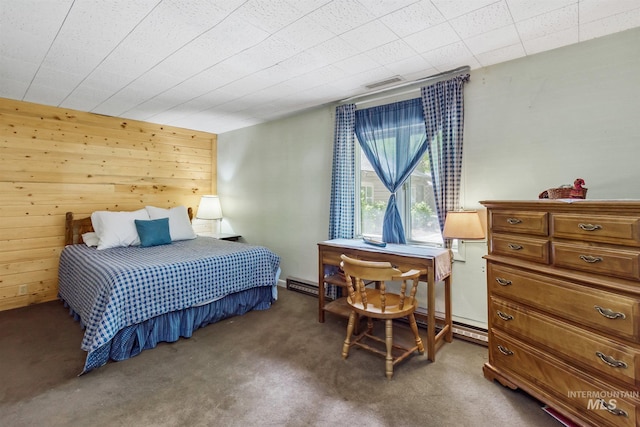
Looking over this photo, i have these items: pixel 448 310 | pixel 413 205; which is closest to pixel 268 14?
pixel 413 205

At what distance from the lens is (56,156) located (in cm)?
353

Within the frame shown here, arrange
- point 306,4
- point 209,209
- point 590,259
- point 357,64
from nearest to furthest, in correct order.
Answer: point 590,259 → point 306,4 → point 357,64 → point 209,209

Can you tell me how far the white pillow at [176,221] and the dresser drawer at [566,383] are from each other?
3514mm

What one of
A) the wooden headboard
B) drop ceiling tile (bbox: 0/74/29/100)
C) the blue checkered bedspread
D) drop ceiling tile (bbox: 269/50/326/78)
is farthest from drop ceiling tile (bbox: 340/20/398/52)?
the wooden headboard

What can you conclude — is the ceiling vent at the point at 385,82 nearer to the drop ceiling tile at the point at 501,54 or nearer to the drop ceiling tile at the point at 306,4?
the drop ceiling tile at the point at 501,54

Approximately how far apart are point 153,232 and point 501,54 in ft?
12.5

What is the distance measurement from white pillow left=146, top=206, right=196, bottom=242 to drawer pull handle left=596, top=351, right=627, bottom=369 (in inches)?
156

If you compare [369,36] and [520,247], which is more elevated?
[369,36]

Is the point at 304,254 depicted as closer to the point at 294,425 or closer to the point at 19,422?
the point at 294,425

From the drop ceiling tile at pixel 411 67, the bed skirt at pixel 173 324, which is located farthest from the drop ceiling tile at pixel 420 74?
the bed skirt at pixel 173 324

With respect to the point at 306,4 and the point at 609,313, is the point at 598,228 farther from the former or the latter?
the point at 306,4

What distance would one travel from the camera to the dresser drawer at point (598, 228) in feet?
4.42

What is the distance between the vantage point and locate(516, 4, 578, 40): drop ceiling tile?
1.76 m

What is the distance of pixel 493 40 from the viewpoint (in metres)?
2.07
